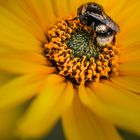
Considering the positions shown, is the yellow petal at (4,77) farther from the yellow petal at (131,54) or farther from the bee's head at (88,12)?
the yellow petal at (131,54)

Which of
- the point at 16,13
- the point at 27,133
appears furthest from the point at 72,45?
the point at 27,133

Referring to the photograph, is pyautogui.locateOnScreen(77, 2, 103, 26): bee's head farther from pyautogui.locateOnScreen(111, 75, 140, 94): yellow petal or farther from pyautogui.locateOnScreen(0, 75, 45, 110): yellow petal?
pyautogui.locateOnScreen(0, 75, 45, 110): yellow petal

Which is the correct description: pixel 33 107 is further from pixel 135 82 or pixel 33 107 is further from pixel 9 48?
pixel 135 82

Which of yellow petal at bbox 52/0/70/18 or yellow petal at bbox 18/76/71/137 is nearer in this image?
yellow petal at bbox 18/76/71/137

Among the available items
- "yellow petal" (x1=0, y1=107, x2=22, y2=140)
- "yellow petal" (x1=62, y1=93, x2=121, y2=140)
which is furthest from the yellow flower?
"yellow petal" (x1=0, y1=107, x2=22, y2=140)

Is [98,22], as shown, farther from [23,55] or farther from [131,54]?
[23,55]
